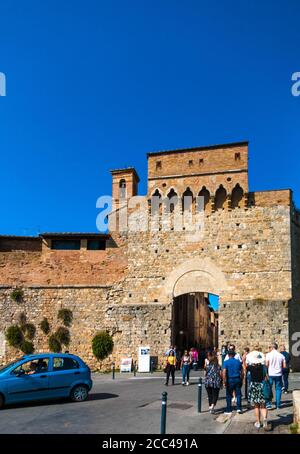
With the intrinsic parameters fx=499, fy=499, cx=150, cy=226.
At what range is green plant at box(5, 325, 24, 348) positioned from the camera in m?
28.9

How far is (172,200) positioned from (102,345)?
30.1 feet

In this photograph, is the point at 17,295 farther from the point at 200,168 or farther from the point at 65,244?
the point at 200,168

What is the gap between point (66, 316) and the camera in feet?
94.7

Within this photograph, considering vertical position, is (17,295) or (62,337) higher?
(17,295)

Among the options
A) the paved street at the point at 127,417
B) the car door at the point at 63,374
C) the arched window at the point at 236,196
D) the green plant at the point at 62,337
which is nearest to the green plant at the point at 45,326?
the green plant at the point at 62,337

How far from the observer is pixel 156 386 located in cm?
1977

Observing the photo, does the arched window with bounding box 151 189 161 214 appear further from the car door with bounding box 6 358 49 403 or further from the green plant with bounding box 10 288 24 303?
the car door with bounding box 6 358 49 403

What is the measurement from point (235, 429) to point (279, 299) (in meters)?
15.5

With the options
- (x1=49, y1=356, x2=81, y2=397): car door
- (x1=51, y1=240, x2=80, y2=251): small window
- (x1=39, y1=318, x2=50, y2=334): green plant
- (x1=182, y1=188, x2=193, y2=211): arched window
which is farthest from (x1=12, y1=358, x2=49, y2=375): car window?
(x1=182, y1=188, x2=193, y2=211): arched window

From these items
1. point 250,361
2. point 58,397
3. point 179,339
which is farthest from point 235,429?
point 179,339

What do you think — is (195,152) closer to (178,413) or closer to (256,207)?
(256,207)

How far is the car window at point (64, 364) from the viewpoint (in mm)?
14969

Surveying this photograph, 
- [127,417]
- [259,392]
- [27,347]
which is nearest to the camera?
[259,392]

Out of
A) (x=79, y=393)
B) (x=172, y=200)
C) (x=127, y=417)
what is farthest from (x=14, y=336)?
(x=127, y=417)
